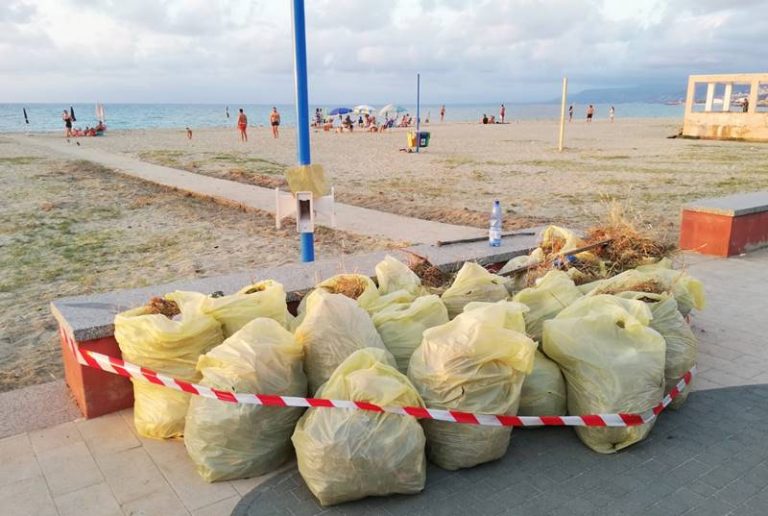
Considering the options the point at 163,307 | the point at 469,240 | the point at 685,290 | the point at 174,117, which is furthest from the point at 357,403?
the point at 174,117

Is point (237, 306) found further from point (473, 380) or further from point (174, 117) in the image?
point (174, 117)

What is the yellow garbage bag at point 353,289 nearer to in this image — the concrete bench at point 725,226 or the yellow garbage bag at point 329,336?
the yellow garbage bag at point 329,336

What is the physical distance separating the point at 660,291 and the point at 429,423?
6.77 feet

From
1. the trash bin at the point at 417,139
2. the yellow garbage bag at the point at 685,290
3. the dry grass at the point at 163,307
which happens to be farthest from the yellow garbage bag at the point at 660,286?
the trash bin at the point at 417,139

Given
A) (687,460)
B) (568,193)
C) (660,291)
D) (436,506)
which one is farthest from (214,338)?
(568,193)

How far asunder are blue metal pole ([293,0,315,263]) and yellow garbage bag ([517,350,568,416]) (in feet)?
8.76

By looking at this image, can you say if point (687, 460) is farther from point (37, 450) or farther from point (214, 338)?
point (37, 450)

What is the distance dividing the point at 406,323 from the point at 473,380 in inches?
30.5

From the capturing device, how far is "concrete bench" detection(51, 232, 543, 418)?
3533 mm

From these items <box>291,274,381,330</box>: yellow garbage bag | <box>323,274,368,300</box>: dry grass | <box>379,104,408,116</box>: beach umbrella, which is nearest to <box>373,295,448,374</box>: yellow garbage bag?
<box>291,274,381,330</box>: yellow garbage bag

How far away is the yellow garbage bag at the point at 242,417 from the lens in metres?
2.99

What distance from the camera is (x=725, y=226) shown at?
7.32 meters

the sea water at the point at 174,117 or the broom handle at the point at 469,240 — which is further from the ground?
the broom handle at the point at 469,240

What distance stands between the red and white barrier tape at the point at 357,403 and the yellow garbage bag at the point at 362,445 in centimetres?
3
